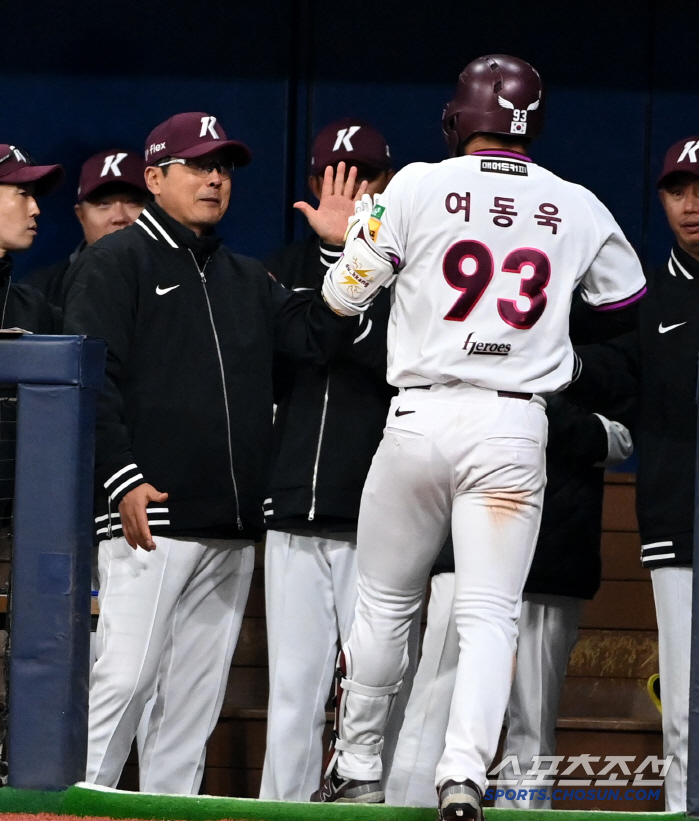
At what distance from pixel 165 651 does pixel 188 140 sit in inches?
56.7

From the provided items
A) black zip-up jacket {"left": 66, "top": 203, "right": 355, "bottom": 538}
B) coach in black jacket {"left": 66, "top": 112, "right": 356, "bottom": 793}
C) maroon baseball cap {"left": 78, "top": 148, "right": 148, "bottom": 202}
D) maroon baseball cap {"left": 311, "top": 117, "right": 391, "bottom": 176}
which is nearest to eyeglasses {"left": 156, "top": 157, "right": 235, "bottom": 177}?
coach in black jacket {"left": 66, "top": 112, "right": 356, "bottom": 793}

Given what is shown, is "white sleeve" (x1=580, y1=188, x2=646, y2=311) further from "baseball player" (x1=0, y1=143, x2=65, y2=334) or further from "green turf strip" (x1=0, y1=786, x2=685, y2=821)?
"baseball player" (x1=0, y1=143, x2=65, y2=334)

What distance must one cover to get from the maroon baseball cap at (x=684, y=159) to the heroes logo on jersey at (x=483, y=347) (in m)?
1.25

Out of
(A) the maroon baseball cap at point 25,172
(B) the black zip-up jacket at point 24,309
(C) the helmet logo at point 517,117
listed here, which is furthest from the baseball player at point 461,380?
(A) the maroon baseball cap at point 25,172

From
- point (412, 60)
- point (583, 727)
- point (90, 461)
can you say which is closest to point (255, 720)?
point (583, 727)

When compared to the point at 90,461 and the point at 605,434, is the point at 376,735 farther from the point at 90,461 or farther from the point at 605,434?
the point at 605,434

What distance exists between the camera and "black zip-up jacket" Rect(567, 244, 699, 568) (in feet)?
12.5

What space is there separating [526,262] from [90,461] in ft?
3.47

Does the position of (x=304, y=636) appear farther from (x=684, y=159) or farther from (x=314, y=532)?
(x=684, y=159)

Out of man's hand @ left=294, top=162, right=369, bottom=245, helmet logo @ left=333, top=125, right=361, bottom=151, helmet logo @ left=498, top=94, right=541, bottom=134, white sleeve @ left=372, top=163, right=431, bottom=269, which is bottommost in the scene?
white sleeve @ left=372, top=163, right=431, bottom=269

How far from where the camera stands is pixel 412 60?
5684 mm

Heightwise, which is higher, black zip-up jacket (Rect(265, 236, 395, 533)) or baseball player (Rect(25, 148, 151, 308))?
baseball player (Rect(25, 148, 151, 308))

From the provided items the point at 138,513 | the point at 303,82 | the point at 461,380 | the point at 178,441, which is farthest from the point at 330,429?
the point at 303,82

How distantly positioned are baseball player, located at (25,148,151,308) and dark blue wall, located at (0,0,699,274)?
2.38ft
